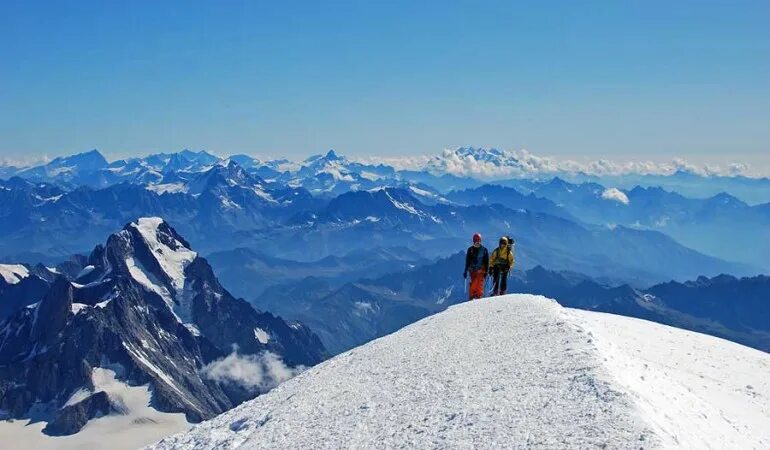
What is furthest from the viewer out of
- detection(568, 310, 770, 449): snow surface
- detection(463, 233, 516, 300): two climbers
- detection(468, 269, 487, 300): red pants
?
detection(468, 269, 487, 300): red pants

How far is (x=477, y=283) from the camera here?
36.7 meters

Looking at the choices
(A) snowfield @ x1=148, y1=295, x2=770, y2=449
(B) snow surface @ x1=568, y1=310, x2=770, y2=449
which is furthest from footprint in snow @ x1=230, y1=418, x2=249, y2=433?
(B) snow surface @ x1=568, y1=310, x2=770, y2=449

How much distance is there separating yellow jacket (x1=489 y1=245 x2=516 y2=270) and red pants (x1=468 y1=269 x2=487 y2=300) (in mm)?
735

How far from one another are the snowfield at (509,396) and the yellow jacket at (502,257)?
5.33 metres

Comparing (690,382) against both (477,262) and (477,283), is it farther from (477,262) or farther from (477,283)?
(477,283)

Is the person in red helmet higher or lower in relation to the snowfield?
higher

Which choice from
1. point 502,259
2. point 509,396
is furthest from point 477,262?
point 509,396

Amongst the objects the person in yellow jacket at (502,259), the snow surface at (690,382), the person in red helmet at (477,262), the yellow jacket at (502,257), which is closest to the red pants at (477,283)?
the person in red helmet at (477,262)

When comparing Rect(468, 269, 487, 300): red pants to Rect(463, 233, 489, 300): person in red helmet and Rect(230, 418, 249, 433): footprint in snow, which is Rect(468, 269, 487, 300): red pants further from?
Rect(230, 418, 249, 433): footprint in snow

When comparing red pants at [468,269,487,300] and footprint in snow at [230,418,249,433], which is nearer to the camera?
footprint in snow at [230,418,249,433]

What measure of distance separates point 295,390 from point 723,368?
1936 centimetres

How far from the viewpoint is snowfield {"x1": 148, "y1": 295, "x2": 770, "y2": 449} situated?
1593 cm

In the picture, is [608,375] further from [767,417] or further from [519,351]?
[767,417]

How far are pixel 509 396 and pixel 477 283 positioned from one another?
61.1 ft
